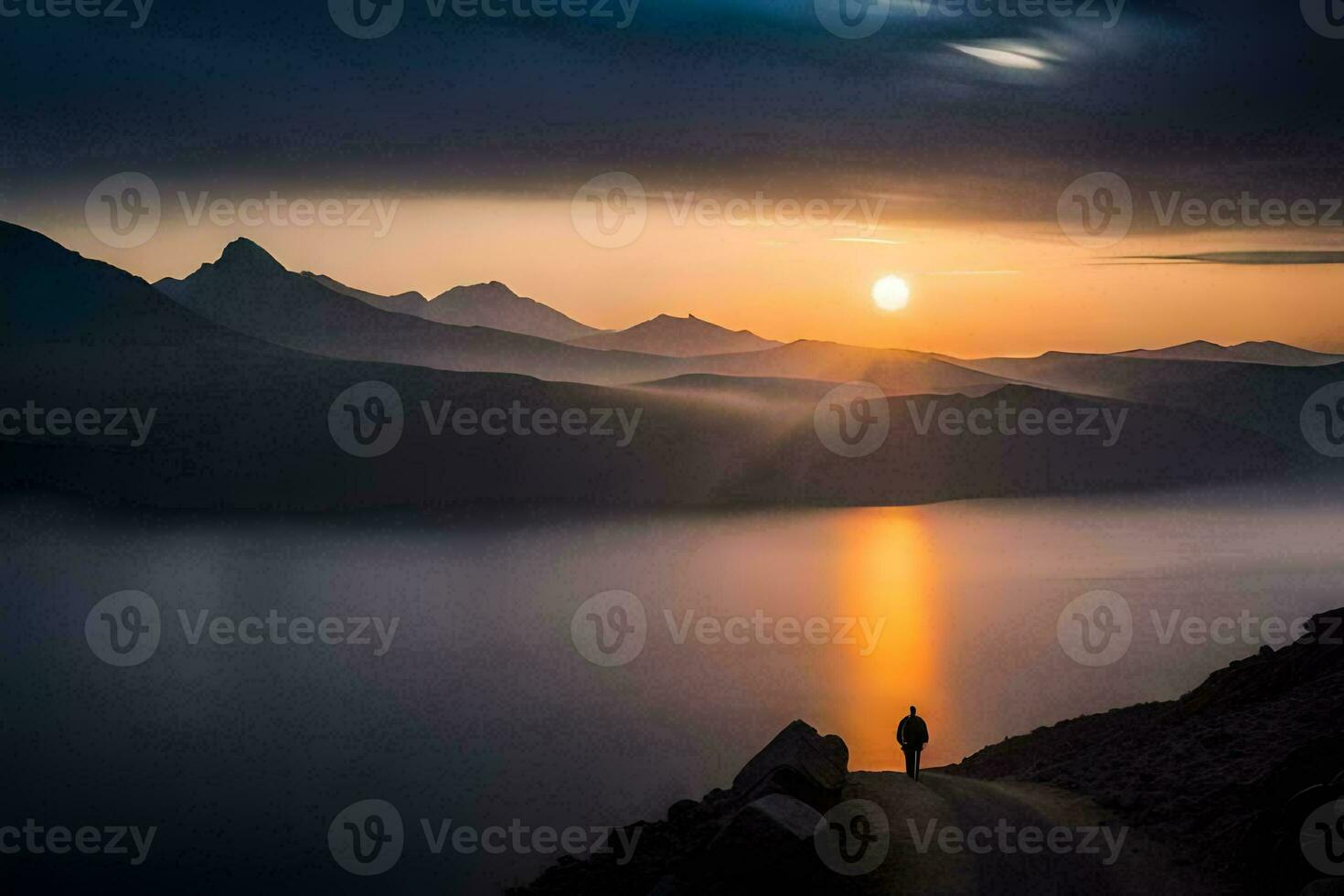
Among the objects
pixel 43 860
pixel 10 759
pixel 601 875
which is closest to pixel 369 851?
pixel 43 860

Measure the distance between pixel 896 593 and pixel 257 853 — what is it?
58874mm
